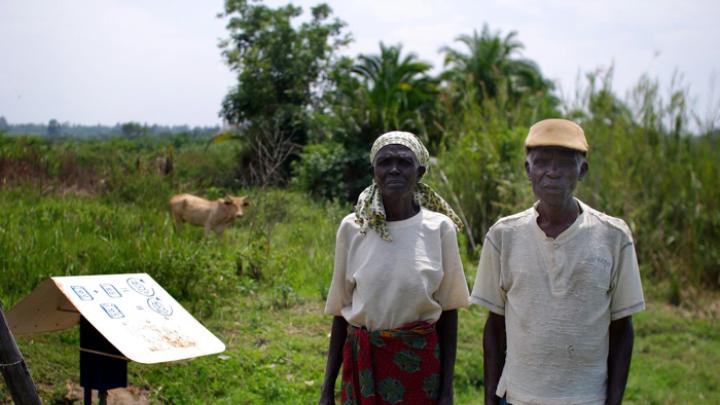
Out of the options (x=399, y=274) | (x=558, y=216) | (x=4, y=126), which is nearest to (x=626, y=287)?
(x=558, y=216)

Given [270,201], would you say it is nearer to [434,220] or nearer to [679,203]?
[679,203]

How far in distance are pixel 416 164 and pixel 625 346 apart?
0.97 metres

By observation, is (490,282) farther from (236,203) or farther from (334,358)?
(236,203)

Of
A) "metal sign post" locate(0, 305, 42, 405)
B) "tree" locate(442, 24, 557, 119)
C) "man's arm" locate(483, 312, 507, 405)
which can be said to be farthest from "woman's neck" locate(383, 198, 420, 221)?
"tree" locate(442, 24, 557, 119)

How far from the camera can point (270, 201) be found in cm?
1016

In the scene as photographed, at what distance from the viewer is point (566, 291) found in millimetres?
2400

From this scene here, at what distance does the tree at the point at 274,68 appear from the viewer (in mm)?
18875

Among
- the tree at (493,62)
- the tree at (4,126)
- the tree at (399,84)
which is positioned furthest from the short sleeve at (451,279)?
the tree at (493,62)

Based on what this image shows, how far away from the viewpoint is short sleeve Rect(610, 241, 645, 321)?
7.84 ft

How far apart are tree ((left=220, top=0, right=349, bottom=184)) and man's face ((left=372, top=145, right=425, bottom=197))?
15.7 m

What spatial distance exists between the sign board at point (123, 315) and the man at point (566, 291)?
1.20 meters

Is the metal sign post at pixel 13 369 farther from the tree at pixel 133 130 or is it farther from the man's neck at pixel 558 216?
the tree at pixel 133 130

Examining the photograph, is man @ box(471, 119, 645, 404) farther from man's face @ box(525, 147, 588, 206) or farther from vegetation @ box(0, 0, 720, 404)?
vegetation @ box(0, 0, 720, 404)

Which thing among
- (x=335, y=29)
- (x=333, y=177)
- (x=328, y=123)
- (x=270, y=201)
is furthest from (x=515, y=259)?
(x=335, y=29)
